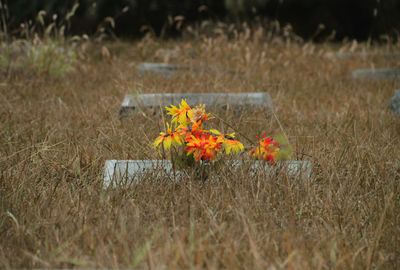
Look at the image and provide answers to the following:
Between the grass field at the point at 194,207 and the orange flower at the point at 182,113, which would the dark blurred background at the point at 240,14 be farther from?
the orange flower at the point at 182,113

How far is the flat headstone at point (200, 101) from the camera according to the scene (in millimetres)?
2922

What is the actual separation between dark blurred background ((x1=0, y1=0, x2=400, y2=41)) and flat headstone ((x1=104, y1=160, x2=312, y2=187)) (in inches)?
222

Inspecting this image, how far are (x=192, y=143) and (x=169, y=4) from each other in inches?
259

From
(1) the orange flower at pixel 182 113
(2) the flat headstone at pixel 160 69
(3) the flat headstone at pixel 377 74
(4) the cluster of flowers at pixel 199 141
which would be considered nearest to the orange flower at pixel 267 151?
(4) the cluster of flowers at pixel 199 141

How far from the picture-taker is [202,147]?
1748 millimetres

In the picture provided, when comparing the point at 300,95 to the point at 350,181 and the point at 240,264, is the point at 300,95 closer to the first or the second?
the point at 350,181

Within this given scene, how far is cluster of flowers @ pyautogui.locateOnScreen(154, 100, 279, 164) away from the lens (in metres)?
1.75

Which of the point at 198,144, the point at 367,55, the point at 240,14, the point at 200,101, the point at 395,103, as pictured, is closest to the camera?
the point at 198,144

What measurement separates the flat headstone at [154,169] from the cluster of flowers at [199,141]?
0.05 m

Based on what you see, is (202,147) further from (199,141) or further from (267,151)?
(267,151)

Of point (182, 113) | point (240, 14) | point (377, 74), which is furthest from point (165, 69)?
point (240, 14)

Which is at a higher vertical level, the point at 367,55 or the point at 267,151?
the point at 267,151

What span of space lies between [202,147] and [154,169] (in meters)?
0.22

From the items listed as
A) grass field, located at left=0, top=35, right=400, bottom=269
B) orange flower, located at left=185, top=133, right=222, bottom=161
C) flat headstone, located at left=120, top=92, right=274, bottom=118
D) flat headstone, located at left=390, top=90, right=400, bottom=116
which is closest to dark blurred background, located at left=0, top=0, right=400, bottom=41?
flat headstone, located at left=390, top=90, right=400, bottom=116
